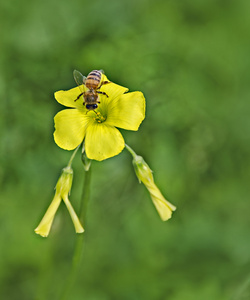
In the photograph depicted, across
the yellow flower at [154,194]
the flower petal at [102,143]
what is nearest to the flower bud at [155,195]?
the yellow flower at [154,194]

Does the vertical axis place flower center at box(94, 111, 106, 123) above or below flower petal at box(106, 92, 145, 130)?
below

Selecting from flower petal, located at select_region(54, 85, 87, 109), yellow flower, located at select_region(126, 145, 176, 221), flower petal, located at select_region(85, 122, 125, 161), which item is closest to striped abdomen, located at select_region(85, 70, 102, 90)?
flower petal, located at select_region(54, 85, 87, 109)

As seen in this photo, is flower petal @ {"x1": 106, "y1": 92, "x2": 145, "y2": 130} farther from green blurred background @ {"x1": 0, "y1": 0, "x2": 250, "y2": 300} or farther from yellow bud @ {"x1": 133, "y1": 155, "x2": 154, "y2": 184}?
green blurred background @ {"x1": 0, "y1": 0, "x2": 250, "y2": 300}

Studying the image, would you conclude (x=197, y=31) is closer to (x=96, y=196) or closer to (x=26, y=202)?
(x=96, y=196)

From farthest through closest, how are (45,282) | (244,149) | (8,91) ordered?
1. (244,149)
2. (8,91)
3. (45,282)

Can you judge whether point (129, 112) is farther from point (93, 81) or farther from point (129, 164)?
point (129, 164)

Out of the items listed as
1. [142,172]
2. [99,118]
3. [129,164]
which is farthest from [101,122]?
[129,164]

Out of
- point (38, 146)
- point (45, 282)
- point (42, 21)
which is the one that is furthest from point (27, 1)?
point (45, 282)
